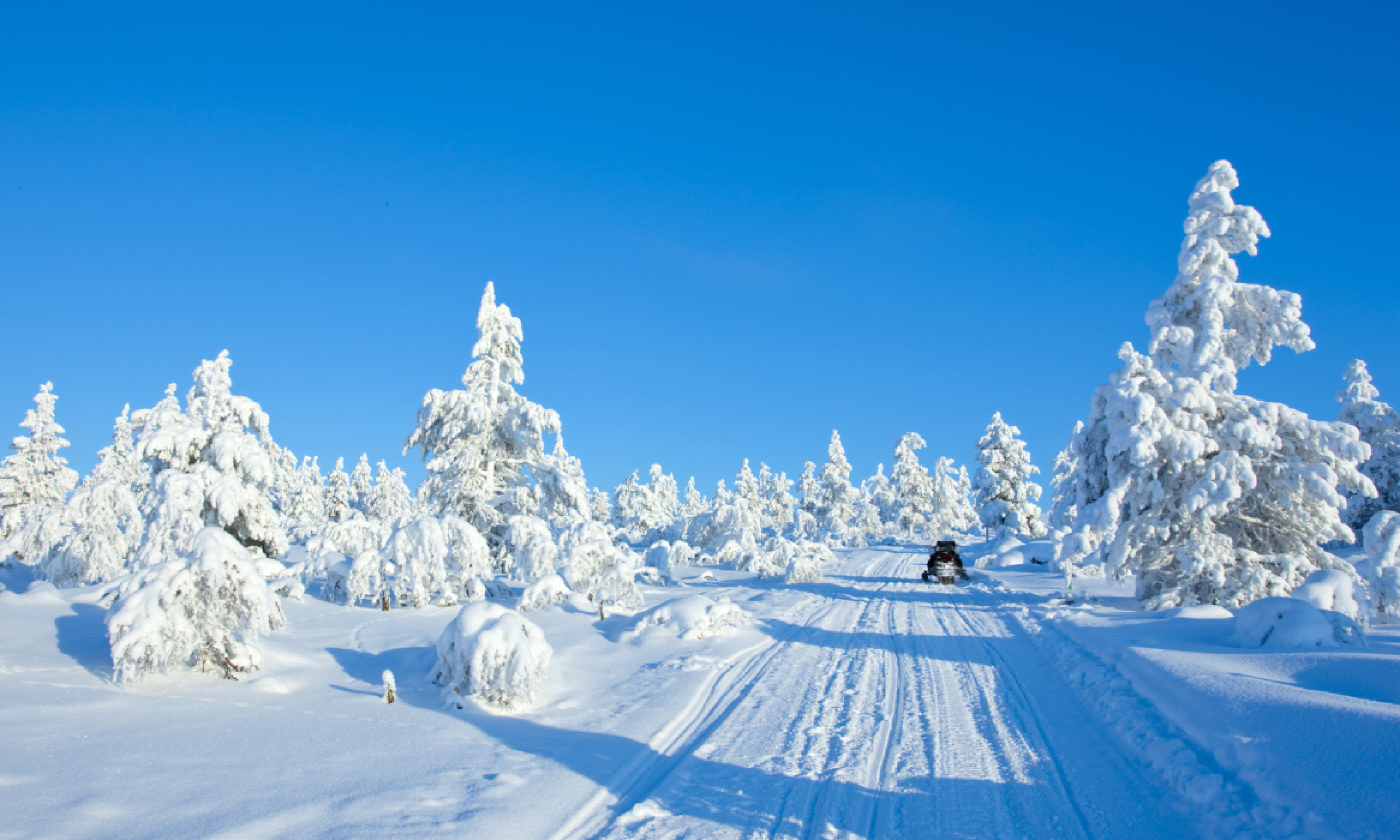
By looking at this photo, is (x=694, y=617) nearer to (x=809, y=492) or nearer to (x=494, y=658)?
(x=494, y=658)

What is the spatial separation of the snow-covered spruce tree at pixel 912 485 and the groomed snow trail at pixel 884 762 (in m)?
61.2

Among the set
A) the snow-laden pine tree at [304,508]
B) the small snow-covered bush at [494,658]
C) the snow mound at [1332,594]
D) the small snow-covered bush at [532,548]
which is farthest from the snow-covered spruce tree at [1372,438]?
the snow-laden pine tree at [304,508]

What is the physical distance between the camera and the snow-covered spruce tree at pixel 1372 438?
29.7m

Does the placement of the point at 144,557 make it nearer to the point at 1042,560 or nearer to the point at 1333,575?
the point at 1333,575

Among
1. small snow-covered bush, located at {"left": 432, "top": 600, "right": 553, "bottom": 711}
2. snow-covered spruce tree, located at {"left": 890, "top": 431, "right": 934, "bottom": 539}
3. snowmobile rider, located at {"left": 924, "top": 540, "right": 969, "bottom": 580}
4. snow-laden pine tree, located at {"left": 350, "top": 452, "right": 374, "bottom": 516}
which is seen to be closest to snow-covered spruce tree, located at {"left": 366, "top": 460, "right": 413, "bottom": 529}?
snow-laden pine tree, located at {"left": 350, "top": 452, "right": 374, "bottom": 516}

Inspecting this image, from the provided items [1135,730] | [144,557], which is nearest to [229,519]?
[144,557]

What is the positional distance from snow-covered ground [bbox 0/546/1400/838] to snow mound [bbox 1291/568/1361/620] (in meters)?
0.76

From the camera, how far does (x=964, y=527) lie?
8850 centimetres

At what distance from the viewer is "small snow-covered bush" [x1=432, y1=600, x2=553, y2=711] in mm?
8906

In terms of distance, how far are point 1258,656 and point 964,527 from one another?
83.4 metres

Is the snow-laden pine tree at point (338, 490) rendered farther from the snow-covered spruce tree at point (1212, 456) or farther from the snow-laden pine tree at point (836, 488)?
the snow-covered spruce tree at point (1212, 456)

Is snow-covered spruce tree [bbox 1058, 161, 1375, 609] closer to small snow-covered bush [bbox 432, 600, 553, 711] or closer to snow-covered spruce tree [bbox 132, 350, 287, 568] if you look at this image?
small snow-covered bush [bbox 432, 600, 553, 711]

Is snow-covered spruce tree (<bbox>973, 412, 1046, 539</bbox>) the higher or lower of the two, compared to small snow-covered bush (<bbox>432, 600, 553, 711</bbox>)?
higher

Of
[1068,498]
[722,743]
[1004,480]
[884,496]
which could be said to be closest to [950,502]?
[884,496]
